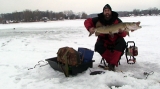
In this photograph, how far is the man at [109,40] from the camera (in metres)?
4.59

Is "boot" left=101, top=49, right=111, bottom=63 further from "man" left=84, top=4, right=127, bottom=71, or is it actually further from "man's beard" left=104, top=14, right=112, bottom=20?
"man's beard" left=104, top=14, right=112, bottom=20

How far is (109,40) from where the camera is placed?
4.74 meters

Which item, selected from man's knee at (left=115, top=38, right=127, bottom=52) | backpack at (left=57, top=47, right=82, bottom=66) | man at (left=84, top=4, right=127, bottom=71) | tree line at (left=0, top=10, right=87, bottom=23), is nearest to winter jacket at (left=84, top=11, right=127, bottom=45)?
man at (left=84, top=4, right=127, bottom=71)

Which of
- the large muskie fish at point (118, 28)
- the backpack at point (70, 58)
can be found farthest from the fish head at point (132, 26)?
the backpack at point (70, 58)

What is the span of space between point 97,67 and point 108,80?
1.08m

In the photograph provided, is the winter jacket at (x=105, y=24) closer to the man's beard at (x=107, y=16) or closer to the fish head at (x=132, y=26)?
the man's beard at (x=107, y=16)

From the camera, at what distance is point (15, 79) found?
14.4 feet

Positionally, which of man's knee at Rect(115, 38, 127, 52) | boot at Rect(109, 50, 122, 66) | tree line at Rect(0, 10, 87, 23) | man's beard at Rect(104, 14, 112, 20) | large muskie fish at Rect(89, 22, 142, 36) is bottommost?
boot at Rect(109, 50, 122, 66)

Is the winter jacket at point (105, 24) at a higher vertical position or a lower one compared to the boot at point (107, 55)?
higher

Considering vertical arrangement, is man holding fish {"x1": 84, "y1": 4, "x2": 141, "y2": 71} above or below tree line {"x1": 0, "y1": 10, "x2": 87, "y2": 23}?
below

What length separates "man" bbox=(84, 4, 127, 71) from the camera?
459cm

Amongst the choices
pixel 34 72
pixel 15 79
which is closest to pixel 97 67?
pixel 34 72

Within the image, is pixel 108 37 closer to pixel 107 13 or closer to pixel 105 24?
pixel 105 24

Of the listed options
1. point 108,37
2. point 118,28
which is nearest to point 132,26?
point 118,28
